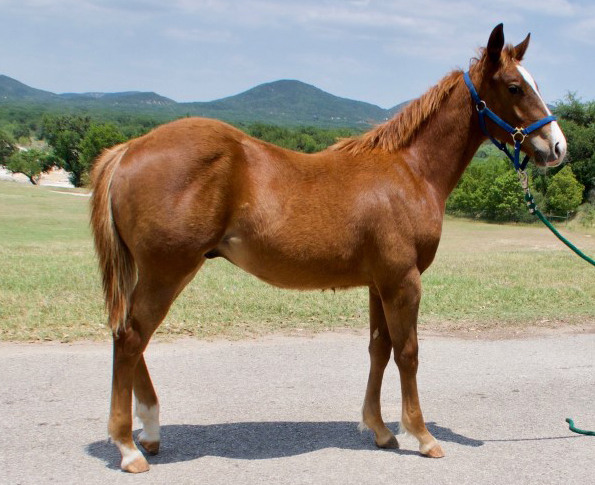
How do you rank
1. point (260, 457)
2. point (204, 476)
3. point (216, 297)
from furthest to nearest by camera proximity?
point (216, 297) → point (260, 457) → point (204, 476)

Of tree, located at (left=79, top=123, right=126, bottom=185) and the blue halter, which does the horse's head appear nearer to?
the blue halter

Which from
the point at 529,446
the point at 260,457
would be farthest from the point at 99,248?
the point at 529,446

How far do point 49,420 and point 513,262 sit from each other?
38.4 feet

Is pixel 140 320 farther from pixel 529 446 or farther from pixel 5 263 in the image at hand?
pixel 5 263

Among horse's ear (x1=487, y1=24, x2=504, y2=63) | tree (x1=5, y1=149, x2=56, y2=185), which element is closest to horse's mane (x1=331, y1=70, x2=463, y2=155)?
horse's ear (x1=487, y1=24, x2=504, y2=63)

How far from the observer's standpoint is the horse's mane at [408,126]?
173 inches

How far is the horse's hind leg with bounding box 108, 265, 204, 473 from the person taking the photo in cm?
371

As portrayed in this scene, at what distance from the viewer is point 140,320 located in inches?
146

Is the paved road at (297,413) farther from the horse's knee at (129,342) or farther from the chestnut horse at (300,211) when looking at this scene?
the horse's knee at (129,342)

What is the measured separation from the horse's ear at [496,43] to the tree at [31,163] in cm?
7990

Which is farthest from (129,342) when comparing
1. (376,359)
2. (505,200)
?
(505,200)

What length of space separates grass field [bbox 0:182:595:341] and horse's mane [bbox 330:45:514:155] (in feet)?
10.1

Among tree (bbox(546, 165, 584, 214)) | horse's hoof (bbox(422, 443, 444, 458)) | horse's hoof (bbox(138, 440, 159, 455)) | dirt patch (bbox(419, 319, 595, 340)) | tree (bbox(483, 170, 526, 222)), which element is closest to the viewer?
horse's hoof (bbox(138, 440, 159, 455))

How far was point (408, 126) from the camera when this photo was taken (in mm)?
4410
